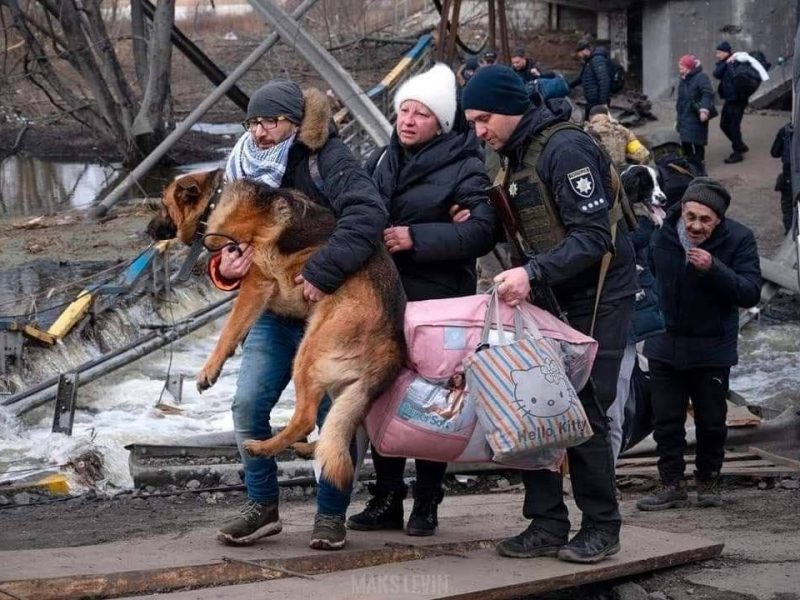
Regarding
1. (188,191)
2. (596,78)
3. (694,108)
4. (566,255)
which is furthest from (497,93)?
(596,78)

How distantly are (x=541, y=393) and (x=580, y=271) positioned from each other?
1.53 feet

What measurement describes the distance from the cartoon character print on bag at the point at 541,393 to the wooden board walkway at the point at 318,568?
596 mm

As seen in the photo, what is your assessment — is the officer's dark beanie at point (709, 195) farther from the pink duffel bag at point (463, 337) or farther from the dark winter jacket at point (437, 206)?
the pink duffel bag at point (463, 337)

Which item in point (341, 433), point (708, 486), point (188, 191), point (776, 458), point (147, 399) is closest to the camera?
point (341, 433)

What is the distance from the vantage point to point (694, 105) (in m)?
17.5

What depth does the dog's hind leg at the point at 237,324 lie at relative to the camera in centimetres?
454

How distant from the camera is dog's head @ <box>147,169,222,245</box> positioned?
4.68m

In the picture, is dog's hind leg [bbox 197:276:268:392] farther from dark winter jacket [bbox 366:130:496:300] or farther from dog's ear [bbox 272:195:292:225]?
dark winter jacket [bbox 366:130:496:300]

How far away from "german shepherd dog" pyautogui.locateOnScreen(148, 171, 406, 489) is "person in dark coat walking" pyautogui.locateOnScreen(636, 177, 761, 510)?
2255 millimetres

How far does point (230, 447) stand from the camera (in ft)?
25.4

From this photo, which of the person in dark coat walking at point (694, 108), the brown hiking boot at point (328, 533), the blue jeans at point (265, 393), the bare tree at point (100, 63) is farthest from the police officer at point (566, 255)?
the bare tree at point (100, 63)

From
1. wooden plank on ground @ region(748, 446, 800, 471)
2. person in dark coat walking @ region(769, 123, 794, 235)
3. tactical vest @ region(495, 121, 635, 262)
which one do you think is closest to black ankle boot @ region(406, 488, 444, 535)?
tactical vest @ region(495, 121, 635, 262)

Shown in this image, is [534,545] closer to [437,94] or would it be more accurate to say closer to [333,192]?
[333,192]

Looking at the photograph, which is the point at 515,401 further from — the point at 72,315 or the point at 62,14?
the point at 62,14
